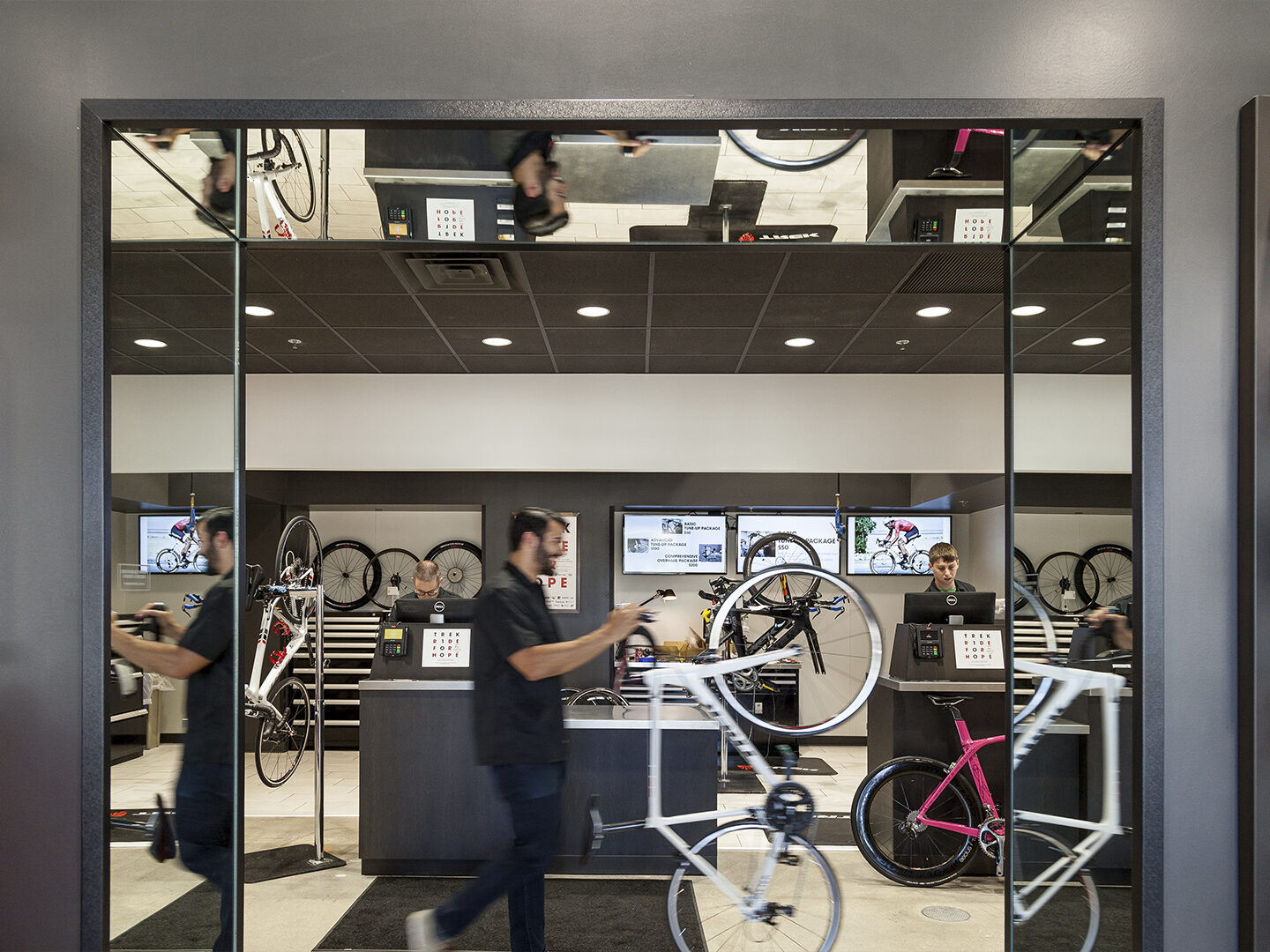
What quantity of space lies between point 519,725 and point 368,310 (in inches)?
130

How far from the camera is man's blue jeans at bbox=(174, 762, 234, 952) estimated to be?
2359 millimetres

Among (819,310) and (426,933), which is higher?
(819,310)

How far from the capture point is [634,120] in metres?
1.98

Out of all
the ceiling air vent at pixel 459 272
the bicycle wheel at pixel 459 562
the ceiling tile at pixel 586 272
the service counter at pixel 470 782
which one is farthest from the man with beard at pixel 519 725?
the bicycle wheel at pixel 459 562

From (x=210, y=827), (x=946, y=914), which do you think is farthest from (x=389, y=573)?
(x=210, y=827)

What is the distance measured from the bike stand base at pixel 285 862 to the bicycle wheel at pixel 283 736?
147cm

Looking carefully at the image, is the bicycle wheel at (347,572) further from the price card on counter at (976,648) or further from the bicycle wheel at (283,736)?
the price card on counter at (976,648)

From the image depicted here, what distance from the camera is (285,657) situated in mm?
5895

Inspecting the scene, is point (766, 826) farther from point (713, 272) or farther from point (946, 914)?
point (713, 272)

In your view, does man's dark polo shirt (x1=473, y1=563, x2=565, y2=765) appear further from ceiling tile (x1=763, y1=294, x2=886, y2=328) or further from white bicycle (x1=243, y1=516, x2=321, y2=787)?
Answer: ceiling tile (x1=763, y1=294, x2=886, y2=328)

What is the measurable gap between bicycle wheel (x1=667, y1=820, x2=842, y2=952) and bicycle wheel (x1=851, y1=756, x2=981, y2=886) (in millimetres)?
652

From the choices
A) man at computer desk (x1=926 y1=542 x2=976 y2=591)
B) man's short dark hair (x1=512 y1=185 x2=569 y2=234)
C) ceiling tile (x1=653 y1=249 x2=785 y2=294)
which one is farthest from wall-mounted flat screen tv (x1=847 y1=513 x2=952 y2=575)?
man's short dark hair (x1=512 y1=185 x2=569 y2=234)

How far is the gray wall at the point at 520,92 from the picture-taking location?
1.92m

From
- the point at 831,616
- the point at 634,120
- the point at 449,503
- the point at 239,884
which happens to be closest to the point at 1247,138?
the point at 634,120
